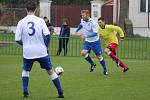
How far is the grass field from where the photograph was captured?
40.9 feet

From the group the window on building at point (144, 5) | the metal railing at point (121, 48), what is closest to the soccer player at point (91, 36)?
the metal railing at point (121, 48)

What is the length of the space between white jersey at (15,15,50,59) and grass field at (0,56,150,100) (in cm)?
94

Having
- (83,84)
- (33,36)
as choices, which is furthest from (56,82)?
(83,84)

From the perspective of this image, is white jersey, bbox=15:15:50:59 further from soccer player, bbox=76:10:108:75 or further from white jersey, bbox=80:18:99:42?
white jersey, bbox=80:18:99:42

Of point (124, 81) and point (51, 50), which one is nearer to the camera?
point (124, 81)

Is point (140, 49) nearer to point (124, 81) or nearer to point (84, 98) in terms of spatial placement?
point (124, 81)

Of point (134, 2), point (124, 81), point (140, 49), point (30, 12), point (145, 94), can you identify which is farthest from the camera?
point (134, 2)

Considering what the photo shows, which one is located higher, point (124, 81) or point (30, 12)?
point (30, 12)

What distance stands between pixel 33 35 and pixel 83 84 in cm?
311

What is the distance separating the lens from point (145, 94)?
12805 mm

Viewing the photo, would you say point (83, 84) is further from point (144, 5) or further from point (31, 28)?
point (144, 5)

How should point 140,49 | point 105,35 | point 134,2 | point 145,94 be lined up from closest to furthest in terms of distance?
1. point 145,94
2. point 105,35
3. point 140,49
4. point 134,2

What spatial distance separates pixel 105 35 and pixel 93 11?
32.9 meters

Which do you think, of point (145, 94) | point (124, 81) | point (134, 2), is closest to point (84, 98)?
point (145, 94)
